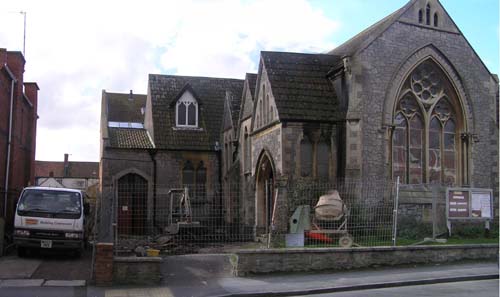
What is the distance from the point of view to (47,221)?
55.4 ft

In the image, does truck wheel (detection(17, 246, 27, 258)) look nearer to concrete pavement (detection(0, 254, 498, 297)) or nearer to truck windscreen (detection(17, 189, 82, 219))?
truck windscreen (detection(17, 189, 82, 219))

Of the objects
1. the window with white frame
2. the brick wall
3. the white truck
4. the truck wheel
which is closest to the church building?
the white truck

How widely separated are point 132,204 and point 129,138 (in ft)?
14.9

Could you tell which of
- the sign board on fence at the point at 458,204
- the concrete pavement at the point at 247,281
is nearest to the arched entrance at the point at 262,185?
the sign board on fence at the point at 458,204

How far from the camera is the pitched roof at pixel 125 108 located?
3994cm

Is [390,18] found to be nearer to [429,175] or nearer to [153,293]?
[429,175]

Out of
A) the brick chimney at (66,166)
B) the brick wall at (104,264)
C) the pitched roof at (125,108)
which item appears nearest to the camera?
the brick wall at (104,264)

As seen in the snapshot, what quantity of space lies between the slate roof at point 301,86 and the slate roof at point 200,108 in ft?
29.5

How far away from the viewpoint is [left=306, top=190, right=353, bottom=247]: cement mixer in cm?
1764

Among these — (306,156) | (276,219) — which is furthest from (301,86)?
(276,219)

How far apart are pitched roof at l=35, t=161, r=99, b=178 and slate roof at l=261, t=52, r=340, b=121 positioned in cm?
5594

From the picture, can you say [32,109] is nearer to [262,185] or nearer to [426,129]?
[262,185]

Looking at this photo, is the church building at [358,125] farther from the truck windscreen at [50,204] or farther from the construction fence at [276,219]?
the truck windscreen at [50,204]

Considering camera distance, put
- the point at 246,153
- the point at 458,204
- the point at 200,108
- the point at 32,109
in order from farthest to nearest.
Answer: the point at 200,108 < the point at 32,109 < the point at 246,153 < the point at 458,204
